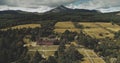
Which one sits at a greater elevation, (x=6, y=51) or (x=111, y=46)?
(x=6, y=51)

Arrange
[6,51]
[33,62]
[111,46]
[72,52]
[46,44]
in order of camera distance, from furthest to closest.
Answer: [46,44]
[111,46]
[72,52]
[6,51]
[33,62]

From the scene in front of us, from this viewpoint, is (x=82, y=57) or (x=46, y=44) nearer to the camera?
(x=82, y=57)

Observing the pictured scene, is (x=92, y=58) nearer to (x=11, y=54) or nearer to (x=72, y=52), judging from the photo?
(x=72, y=52)

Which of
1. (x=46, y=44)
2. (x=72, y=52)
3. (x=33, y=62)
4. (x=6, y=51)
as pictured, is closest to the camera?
(x=33, y=62)

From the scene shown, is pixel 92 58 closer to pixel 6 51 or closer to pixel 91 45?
pixel 91 45

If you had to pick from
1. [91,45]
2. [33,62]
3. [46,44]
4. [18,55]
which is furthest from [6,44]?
[91,45]

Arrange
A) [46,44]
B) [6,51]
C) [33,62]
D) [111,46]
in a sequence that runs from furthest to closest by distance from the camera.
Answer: [46,44], [111,46], [6,51], [33,62]

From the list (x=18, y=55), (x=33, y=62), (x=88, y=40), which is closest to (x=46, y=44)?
(x=88, y=40)

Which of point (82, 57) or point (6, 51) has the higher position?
point (6, 51)

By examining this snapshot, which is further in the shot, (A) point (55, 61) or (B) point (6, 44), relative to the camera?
(B) point (6, 44)
